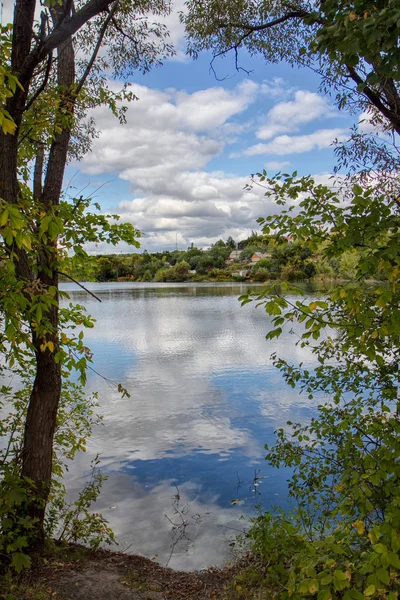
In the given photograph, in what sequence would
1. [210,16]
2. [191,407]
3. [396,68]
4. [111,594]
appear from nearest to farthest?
[396,68]
[111,594]
[210,16]
[191,407]

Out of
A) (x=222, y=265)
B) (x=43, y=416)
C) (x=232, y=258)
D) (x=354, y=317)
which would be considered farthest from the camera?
(x=232, y=258)

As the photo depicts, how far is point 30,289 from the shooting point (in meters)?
2.52

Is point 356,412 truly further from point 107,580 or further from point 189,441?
point 189,441

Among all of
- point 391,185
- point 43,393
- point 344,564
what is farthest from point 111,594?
point 391,185

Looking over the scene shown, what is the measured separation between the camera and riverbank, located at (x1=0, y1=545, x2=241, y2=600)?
10.2ft

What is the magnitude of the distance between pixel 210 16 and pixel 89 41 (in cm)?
166

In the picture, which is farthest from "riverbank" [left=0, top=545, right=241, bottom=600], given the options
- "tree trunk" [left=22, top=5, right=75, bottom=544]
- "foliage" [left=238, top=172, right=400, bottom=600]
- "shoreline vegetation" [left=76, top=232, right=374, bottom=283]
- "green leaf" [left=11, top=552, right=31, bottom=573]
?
"shoreline vegetation" [left=76, top=232, right=374, bottom=283]

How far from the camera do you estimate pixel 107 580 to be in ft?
11.4

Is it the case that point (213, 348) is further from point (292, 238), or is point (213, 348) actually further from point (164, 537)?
point (292, 238)

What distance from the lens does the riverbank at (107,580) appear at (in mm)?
3122

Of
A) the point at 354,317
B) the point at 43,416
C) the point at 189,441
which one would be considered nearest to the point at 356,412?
the point at 354,317

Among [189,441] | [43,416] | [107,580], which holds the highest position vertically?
[43,416]

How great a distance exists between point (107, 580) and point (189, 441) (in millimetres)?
4124

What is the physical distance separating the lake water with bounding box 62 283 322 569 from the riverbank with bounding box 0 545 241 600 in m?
0.44
